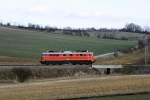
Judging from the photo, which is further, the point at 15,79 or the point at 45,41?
the point at 45,41

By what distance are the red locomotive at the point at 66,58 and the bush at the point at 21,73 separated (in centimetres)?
1249

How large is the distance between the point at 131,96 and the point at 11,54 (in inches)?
2636

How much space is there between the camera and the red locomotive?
3314 inches

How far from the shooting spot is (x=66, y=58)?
278 ft

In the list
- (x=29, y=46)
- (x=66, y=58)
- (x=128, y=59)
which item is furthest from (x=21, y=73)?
(x=29, y=46)

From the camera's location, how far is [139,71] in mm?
84375

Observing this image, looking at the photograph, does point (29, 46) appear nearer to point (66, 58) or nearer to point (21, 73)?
point (66, 58)

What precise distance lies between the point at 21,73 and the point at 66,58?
1538cm

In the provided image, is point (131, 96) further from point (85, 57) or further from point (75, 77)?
point (85, 57)

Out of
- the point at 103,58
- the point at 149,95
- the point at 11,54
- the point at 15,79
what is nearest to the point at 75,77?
the point at 15,79

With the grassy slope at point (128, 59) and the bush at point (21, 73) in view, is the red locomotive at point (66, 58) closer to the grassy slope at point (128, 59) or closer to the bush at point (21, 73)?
the bush at point (21, 73)

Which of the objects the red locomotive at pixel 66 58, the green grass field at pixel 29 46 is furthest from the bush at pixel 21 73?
the green grass field at pixel 29 46

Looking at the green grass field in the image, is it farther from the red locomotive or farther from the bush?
the bush

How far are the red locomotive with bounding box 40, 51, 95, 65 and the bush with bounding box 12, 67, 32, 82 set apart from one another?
12494 mm
